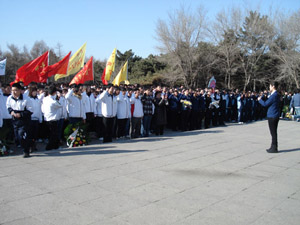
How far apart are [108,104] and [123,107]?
914 millimetres

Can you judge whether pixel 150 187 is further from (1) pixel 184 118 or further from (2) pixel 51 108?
(1) pixel 184 118

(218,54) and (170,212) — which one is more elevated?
(218,54)

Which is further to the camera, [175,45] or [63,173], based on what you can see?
[175,45]

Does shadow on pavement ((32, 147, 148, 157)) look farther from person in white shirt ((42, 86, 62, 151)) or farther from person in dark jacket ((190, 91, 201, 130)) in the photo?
person in dark jacket ((190, 91, 201, 130))

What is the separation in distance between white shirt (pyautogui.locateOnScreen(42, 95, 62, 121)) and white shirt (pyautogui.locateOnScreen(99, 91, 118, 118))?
1.76 meters

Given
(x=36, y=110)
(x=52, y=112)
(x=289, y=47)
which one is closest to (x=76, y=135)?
(x=52, y=112)

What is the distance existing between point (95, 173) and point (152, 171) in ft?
4.11

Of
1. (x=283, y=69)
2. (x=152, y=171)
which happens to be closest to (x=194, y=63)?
(x=283, y=69)

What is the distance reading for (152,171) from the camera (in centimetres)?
612

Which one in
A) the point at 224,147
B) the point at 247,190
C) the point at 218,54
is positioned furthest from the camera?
the point at 218,54

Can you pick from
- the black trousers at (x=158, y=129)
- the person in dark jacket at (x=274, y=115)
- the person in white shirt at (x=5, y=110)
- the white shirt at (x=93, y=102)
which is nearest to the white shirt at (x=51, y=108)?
the person in white shirt at (x=5, y=110)

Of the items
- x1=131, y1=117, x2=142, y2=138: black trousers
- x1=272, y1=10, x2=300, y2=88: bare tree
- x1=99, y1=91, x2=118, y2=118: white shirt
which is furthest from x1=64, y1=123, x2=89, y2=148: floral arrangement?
x1=272, y1=10, x2=300, y2=88: bare tree

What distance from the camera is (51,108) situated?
7945mm

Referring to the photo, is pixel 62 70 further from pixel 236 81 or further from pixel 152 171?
pixel 236 81
